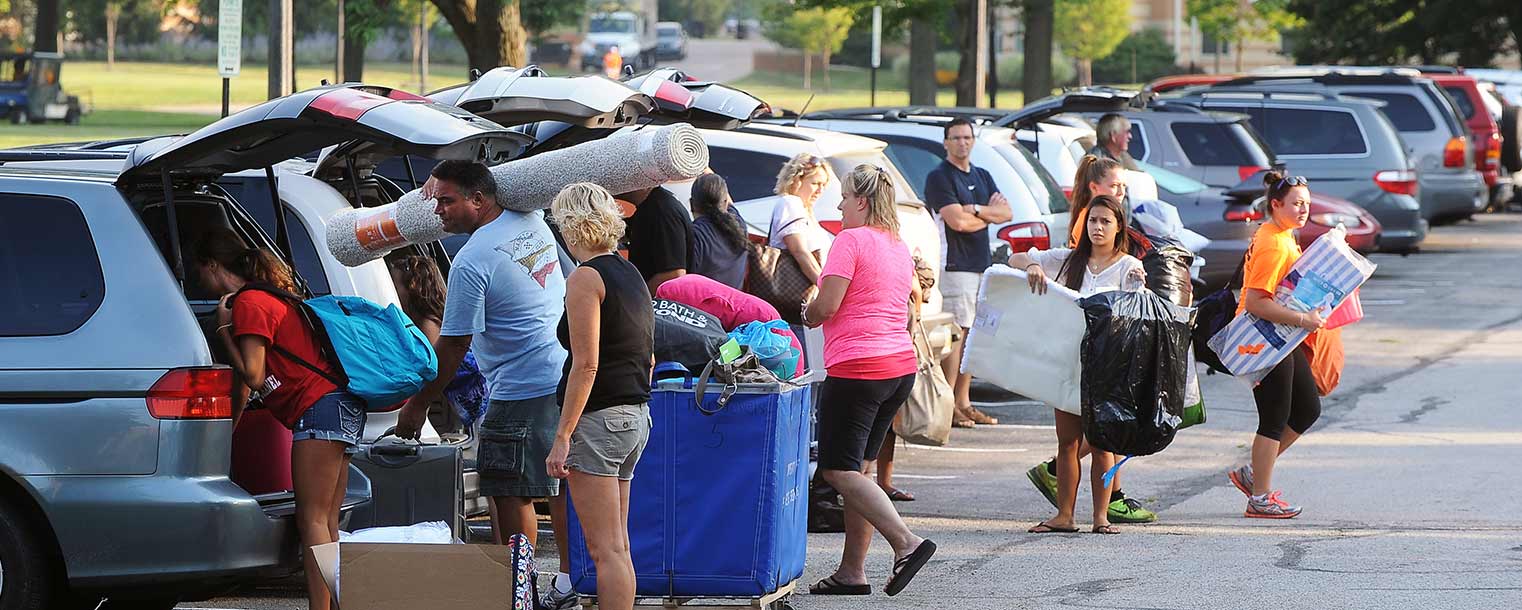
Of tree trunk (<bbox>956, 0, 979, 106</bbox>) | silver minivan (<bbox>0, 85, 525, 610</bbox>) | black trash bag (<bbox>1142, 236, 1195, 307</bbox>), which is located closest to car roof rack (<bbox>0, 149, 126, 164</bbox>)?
silver minivan (<bbox>0, 85, 525, 610</bbox>)

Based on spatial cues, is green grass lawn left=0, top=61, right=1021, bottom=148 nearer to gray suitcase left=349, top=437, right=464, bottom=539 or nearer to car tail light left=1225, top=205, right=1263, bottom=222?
car tail light left=1225, top=205, right=1263, bottom=222

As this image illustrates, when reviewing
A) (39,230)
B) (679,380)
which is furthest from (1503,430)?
(39,230)

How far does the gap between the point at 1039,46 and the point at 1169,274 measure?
81.8 ft

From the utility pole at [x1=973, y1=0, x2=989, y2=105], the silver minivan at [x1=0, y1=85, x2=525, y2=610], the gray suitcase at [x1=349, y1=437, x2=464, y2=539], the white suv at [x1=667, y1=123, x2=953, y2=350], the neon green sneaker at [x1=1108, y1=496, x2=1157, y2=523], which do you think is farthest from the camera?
the utility pole at [x1=973, y1=0, x2=989, y2=105]

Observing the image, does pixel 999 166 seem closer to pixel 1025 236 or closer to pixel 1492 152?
pixel 1025 236

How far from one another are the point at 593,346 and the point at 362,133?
0.94 meters

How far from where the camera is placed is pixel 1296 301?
8.65 metres

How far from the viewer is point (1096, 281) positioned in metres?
8.36

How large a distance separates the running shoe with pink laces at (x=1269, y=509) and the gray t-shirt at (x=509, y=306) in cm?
402

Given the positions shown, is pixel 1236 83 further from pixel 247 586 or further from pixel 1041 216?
pixel 247 586

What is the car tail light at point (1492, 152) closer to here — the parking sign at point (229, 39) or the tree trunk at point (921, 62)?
the tree trunk at point (921, 62)

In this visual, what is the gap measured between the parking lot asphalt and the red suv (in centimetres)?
1341

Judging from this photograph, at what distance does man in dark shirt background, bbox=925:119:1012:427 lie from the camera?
36.7ft

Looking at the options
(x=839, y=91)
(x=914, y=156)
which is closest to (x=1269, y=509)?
(x=914, y=156)
